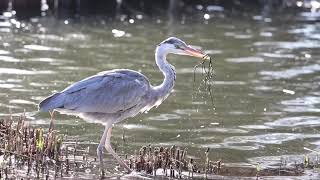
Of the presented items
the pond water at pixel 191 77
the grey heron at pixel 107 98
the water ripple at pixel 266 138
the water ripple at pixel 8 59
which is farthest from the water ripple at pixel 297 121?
the water ripple at pixel 8 59

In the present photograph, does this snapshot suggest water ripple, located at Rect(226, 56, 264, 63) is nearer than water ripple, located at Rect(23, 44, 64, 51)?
Yes

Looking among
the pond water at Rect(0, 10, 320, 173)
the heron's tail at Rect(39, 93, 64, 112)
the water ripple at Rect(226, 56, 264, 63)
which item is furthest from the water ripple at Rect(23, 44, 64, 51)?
the heron's tail at Rect(39, 93, 64, 112)

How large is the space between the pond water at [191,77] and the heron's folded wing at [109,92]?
4.18 feet

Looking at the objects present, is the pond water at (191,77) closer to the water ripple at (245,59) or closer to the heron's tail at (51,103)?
the water ripple at (245,59)

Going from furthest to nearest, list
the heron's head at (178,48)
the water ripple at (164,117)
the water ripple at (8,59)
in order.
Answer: the water ripple at (8,59) < the water ripple at (164,117) < the heron's head at (178,48)

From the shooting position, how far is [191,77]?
15719 mm

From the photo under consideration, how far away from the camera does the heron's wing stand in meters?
8.94

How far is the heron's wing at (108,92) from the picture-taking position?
8938 mm

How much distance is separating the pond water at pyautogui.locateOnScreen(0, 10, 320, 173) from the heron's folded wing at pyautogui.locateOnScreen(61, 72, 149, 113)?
4.18 ft

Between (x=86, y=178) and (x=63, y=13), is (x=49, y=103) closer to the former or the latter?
(x=86, y=178)

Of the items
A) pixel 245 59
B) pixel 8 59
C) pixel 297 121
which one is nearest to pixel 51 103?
pixel 297 121

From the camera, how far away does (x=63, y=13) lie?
26016 mm

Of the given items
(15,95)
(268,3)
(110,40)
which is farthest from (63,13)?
(15,95)

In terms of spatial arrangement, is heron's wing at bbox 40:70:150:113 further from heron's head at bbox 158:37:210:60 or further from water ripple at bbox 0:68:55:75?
water ripple at bbox 0:68:55:75
